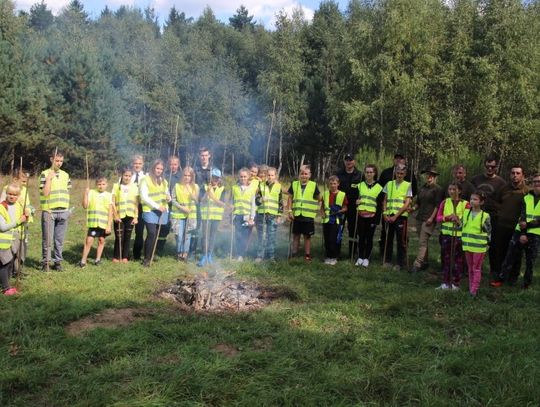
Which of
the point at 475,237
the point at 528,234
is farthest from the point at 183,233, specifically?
the point at 528,234

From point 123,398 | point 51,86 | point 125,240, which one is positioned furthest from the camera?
point 51,86

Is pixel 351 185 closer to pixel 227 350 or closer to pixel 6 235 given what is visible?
pixel 227 350

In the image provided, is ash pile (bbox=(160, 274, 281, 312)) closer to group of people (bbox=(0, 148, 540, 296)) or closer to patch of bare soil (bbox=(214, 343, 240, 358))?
patch of bare soil (bbox=(214, 343, 240, 358))

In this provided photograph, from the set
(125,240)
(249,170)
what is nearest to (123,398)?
(125,240)

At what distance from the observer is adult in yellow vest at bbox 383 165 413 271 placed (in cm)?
852

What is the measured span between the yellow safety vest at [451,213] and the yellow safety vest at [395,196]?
36.1 inches

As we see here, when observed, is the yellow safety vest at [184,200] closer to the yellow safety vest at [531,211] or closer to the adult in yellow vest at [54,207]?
the adult in yellow vest at [54,207]

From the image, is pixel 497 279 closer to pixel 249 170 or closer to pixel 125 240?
pixel 249 170

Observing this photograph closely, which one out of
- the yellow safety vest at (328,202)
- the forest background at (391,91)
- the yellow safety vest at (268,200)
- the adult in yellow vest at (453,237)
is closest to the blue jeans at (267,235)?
the yellow safety vest at (268,200)

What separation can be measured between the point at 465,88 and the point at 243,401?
2294 centimetres

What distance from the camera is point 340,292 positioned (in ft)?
23.4

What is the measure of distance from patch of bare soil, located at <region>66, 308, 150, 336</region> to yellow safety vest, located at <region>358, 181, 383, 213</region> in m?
4.54

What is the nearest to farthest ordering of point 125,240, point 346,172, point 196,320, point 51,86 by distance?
point 196,320
point 125,240
point 346,172
point 51,86

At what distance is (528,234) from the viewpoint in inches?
292
